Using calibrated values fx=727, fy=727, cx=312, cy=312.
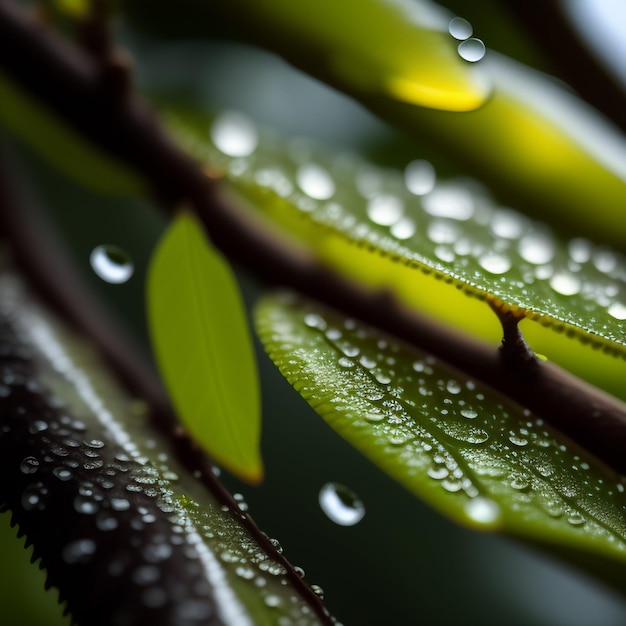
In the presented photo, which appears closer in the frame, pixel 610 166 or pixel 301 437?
pixel 610 166

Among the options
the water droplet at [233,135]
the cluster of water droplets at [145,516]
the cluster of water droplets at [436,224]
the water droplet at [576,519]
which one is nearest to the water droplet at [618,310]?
the cluster of water droplets at [436,224]

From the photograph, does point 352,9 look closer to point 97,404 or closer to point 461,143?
point 461,143

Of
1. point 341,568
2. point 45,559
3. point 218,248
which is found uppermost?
point 218,248

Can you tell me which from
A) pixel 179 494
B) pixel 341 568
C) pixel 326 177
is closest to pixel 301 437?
pixel 341 568

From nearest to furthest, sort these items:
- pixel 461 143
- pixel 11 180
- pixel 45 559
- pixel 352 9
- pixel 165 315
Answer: pixel 45 559 < pixel 165 315 < pixel 352 9 < pixel 461 143 < pixel 11 180

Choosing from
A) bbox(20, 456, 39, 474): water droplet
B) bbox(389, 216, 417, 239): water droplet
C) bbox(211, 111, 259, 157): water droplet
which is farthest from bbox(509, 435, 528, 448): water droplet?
bbox(211, 111, 259, 157): water droplet

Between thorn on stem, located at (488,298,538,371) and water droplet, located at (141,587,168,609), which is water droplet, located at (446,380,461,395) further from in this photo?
water droplet, located at (141,587,168,609)

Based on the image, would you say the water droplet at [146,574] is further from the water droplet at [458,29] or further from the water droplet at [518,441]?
the water droplet at [458,29]
